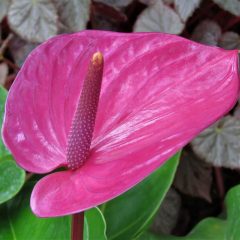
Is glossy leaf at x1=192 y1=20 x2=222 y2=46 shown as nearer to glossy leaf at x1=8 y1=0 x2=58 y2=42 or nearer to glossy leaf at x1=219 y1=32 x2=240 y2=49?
glossy leaf at x1=219 y1=32 x2=240 y2=49

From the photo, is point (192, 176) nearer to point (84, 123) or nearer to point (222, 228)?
point (222, 228)

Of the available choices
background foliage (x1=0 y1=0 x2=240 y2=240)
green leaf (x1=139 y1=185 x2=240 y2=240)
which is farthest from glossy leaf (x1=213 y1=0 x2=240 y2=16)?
green leaf (x1=139 y1=185 x2=240 y2=240)

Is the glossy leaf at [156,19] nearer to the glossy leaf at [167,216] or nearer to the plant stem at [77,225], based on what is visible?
the glossy leaf at [167,216]

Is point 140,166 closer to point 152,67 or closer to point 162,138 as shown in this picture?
point 162,138

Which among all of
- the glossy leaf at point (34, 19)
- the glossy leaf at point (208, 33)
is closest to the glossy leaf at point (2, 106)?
the glossy leaf at point (34, 19)

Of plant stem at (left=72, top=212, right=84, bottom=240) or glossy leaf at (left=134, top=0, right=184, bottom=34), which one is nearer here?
plant stem at (left=72, top=212, right=84, bottom=240)

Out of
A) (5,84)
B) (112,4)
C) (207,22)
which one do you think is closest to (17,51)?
(5,84)

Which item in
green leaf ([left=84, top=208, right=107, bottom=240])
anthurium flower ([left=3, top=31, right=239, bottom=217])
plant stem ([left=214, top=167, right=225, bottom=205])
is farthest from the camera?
plant stem ([left=214, top=167, right=225, bottom=205])

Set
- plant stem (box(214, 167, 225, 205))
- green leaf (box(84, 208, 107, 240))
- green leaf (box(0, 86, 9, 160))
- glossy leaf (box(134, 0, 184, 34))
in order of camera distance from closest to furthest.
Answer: green leaf (box(84, 208, 107, 240))
green leaf (box(0, 86, 9, 160))
glossy leaf (box(134, 0, 184, 34))
plant stem (box(214, 167, 225, 205))

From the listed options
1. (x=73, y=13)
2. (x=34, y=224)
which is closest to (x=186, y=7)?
(x=73, y=13)
